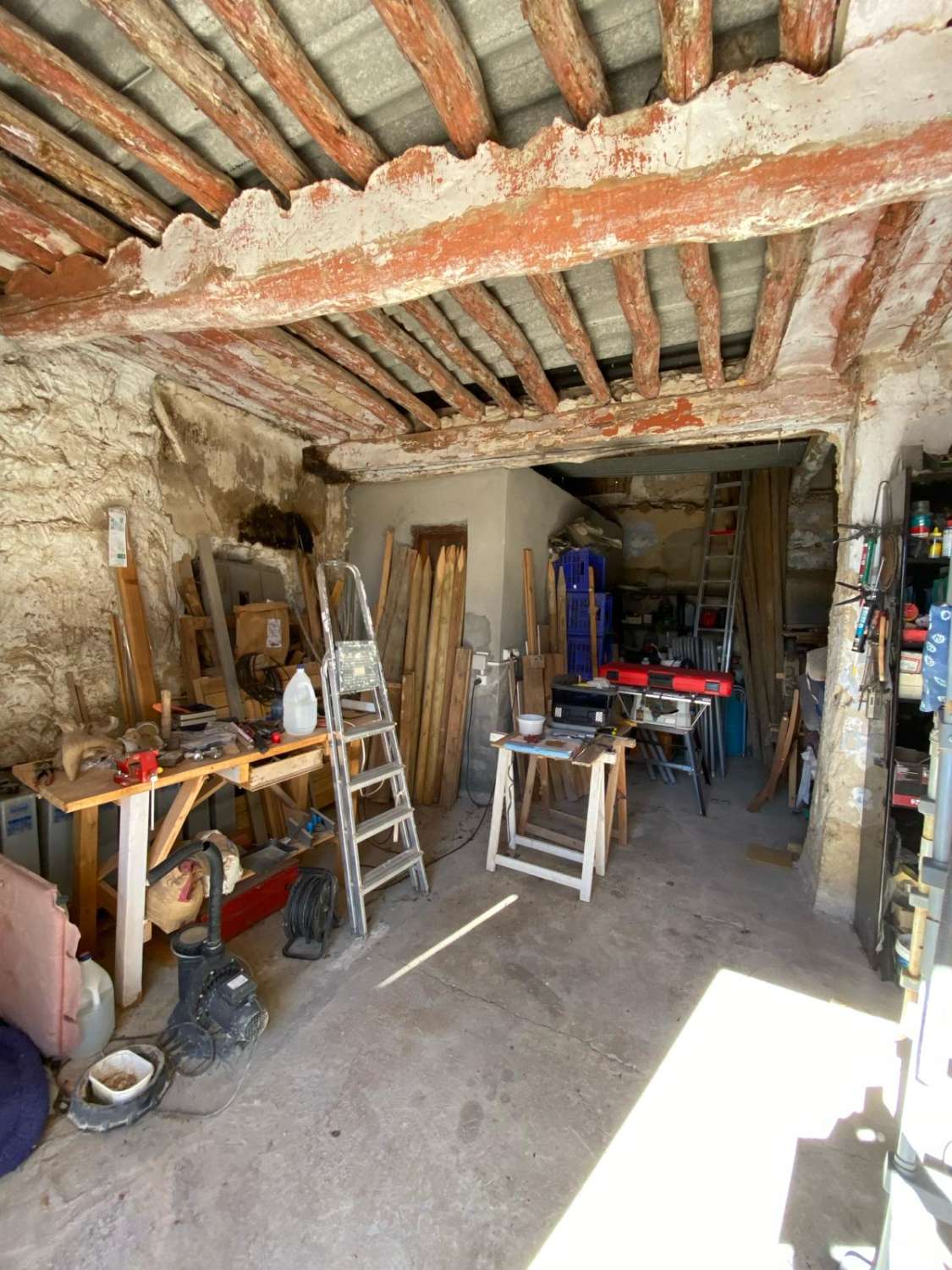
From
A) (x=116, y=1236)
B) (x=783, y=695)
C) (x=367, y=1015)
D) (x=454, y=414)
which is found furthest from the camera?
(x=783, y=695)

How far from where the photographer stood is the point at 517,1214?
143cm

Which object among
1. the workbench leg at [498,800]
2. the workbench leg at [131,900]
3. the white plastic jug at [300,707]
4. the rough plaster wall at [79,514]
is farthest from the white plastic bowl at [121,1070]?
the workbench leg at [498,800]

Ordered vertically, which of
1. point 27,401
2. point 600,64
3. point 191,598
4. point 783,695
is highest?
point 600,64

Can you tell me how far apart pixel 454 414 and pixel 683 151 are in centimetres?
236

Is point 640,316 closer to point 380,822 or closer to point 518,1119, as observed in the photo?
point 380,822

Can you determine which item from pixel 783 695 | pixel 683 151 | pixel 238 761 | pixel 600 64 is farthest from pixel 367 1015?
pixel 783 695

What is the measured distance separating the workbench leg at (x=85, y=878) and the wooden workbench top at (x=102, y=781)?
0.54 feet

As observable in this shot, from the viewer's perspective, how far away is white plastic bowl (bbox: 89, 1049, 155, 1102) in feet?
5.41

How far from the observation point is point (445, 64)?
1.30 meters

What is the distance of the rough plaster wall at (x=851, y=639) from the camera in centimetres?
257

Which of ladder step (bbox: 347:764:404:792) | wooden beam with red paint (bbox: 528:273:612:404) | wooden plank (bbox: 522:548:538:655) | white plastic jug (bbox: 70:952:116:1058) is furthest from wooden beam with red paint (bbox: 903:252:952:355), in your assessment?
white plastic jug (bbox: 70:952:116:1058)

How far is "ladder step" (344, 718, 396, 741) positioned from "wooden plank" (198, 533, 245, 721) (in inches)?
31.8

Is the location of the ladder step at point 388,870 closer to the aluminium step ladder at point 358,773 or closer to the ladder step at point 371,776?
the aluminium step ladder at point 358,773

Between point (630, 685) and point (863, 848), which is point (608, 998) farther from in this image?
point (630, 685)
